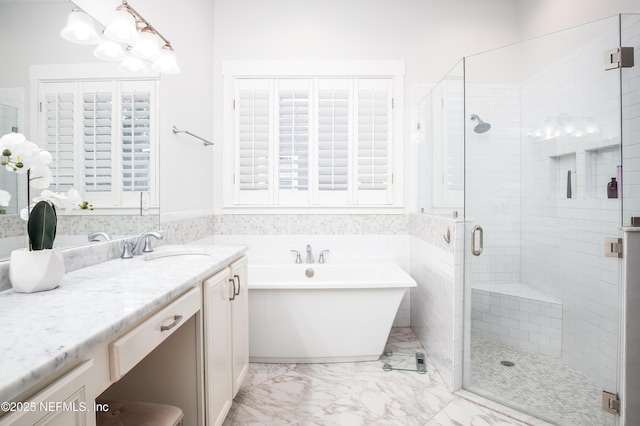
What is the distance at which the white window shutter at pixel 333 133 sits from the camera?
3111mm

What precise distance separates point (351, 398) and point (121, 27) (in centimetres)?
246

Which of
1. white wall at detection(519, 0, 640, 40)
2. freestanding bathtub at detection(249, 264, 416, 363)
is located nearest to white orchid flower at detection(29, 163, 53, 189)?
freestanding bathtub at detection(249, 264, 416, 363)

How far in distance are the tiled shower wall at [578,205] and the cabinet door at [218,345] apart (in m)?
1.87

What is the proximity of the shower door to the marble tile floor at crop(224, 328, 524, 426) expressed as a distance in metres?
0.27

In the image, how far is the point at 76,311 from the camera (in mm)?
893

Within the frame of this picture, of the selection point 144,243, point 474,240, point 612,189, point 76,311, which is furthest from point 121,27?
point 612,189

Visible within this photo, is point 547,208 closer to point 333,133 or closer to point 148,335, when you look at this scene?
point 333,133

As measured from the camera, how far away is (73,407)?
0.70 metres

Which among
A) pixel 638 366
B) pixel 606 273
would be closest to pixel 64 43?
pixel 606 273

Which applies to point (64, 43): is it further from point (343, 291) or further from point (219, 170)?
point (343, 291)

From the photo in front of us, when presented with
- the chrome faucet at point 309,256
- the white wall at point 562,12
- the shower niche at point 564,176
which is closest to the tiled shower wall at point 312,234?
the chrome faucet at point 309,256

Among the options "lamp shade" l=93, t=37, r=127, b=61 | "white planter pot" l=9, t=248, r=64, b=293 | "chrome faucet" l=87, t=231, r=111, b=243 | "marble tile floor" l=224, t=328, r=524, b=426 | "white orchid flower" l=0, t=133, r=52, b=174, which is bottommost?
"marble tile floor" l=224, t=328, r=524, b=426

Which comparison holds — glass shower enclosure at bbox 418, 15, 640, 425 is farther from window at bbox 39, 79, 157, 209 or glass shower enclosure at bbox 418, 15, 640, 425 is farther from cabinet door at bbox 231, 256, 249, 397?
window at bbox 39, 79, 157, 209

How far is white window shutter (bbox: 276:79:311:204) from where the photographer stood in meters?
3.12
